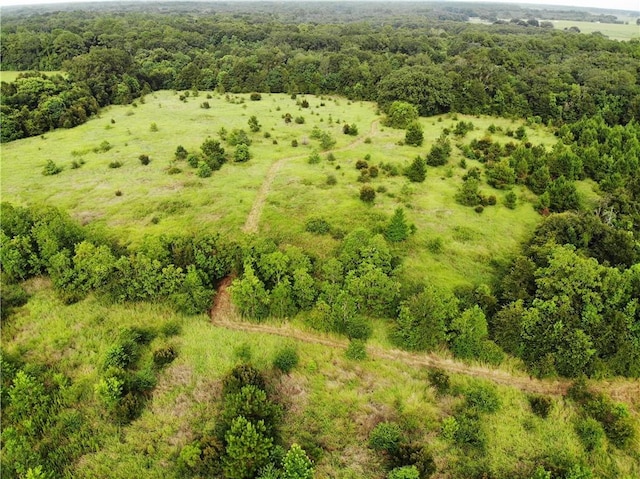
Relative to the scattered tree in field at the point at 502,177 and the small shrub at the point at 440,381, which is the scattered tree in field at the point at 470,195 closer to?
the scattered tree in field at the point at 502,177

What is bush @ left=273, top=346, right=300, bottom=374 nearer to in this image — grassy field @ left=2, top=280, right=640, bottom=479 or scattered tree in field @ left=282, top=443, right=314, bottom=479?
grassy field @ left=2, top=280, right=640, bottom=479

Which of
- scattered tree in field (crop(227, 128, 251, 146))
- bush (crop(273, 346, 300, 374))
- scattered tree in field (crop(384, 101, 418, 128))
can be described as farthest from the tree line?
bush (crop(273, 346, 300, 374))

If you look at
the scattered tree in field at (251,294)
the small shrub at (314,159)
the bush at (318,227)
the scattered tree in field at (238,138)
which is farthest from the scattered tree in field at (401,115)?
the scattered tree in field at (251,294)

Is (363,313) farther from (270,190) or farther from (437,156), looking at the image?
(437,156)

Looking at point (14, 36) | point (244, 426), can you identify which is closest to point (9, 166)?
point (244, 426)

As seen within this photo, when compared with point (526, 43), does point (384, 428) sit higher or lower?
lower

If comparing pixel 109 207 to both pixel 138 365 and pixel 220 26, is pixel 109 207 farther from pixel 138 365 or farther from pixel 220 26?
pixel 220 26

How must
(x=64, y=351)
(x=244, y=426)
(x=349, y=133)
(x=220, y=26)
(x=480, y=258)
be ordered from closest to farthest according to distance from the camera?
(x=244, y=426) < (x=64, y=351) < (x=480, y=258) < (x=349, y=133) < (x=220, y=26)

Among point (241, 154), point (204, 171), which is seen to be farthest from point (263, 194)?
point (241, 154)

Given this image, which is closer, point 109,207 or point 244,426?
point 244,426
